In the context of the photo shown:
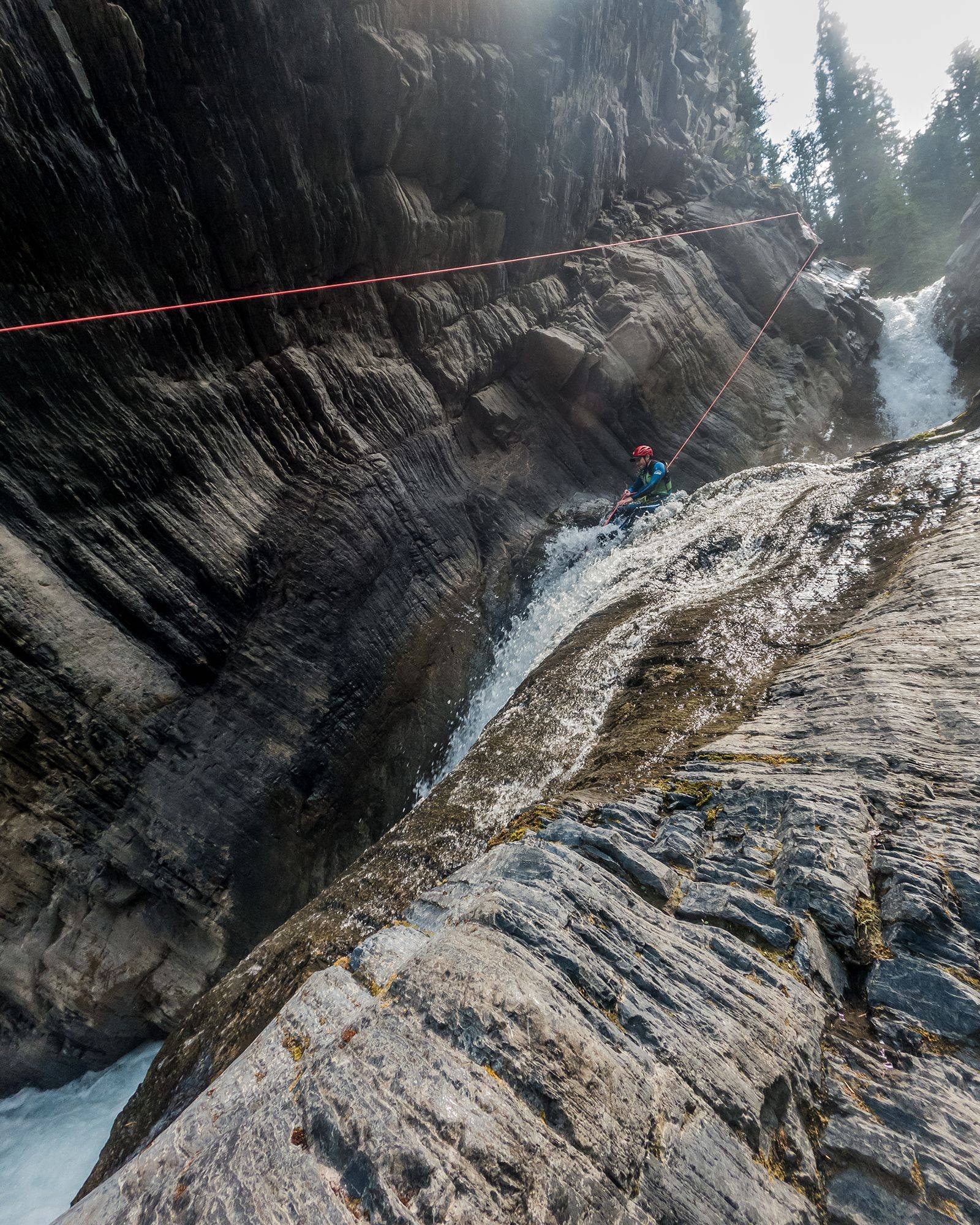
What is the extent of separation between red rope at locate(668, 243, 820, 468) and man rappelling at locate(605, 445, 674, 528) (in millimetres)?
3043

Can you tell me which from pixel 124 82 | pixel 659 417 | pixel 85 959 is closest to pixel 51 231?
pixel 124 82

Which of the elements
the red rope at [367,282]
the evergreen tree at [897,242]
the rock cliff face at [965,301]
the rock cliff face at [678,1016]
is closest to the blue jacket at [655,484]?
the red rope at [367,282]

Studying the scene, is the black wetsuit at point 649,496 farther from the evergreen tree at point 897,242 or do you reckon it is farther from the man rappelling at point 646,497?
the evergreen tree at point 897,242

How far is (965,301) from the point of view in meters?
21.4

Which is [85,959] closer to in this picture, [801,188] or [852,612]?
[852,612]

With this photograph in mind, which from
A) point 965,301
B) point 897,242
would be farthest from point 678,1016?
point 897,242

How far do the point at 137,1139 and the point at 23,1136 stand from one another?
2.71 m

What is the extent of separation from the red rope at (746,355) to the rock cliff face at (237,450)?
4.86 meters

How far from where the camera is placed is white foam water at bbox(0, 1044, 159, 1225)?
246 inches

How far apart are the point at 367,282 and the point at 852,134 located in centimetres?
4734

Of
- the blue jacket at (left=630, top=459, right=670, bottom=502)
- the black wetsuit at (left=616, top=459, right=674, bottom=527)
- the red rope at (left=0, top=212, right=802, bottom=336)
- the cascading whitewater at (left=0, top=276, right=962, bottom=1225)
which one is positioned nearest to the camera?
the cascading whitewater at (left=0, top=276, right=962, bottom=1225)

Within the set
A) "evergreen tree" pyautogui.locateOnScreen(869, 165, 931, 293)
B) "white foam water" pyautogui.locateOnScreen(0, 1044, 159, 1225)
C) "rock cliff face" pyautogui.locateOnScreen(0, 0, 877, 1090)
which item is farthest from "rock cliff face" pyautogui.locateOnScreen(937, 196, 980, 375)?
"white foam water" pyautogui.locateOnScreen(0, 1044, 159, 1225)

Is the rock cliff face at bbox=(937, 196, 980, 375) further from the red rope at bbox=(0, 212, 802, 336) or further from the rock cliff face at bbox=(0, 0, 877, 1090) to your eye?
the rock cliff face at bbox=(0, 0, 877, 1090)

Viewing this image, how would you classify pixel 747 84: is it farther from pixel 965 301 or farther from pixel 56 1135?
pixel 56 1135
